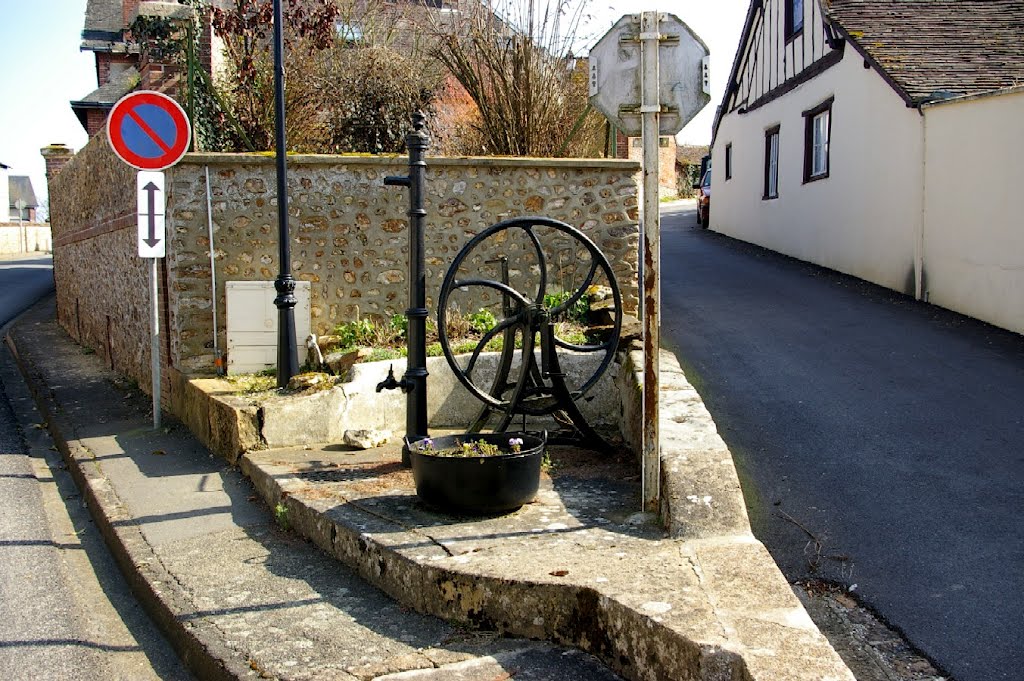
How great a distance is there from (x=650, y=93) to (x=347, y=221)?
449 cm

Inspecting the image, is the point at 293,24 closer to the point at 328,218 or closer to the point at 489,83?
the point at 489,83

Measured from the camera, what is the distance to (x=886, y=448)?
6109 millimetres

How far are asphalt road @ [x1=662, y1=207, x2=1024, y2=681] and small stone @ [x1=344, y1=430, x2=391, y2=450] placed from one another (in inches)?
96.6

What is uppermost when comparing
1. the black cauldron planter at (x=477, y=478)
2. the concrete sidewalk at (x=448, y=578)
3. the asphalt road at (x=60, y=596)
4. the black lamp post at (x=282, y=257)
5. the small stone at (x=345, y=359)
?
the black lamp post at (x=282, y=257)

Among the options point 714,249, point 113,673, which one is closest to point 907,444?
point 113,673

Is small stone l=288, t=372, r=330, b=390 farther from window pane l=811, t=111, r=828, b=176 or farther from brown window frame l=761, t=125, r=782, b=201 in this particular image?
brown window frame l=761, t=125, r=782, b=201

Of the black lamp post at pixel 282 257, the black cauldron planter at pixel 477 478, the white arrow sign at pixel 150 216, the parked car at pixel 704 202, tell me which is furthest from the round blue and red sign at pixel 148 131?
the parked car at pixel 704 202

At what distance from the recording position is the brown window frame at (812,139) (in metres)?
14.8

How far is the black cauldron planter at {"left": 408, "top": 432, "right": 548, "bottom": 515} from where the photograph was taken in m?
4.56

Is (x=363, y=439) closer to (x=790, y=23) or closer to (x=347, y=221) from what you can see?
(x=347, y=221)

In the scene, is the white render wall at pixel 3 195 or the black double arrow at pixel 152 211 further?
the white render wall at pixel 3 195

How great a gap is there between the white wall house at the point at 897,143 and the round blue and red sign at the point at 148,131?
8136 millimetres

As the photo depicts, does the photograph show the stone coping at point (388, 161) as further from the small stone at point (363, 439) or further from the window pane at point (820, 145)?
the window pane at point (820, 145)

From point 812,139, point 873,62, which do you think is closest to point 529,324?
point 873,62
